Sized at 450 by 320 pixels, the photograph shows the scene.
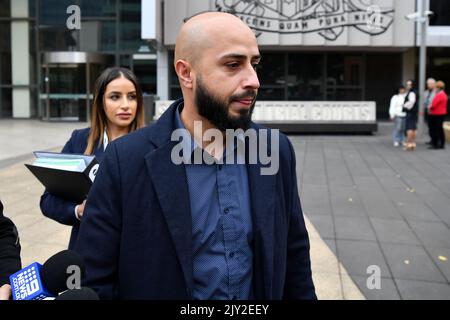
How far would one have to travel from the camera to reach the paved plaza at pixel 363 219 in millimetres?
4266

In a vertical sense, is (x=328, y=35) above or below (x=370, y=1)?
below

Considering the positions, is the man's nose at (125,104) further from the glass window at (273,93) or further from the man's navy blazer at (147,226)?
the glass window at (273,93)

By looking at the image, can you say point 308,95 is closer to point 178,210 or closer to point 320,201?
point 320,201

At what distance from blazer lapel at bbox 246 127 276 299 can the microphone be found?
2.19 ft

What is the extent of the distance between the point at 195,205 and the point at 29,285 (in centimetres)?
62

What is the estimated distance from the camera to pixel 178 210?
60.7 inches

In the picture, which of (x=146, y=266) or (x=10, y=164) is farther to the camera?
(x=10, y=164)

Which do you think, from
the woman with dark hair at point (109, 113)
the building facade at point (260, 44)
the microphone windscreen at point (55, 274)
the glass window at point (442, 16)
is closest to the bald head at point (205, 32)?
the microphone windscreen at point (55, 274)

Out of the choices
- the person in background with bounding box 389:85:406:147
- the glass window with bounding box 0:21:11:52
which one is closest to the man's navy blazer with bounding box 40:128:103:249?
the person in background with bounding box 389:85:406:147

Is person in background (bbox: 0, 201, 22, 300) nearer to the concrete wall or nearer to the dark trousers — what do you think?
the dark trousers

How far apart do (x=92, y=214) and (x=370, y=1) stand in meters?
20.7

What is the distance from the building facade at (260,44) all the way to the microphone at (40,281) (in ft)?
62.3

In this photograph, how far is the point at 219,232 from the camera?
1608mm
